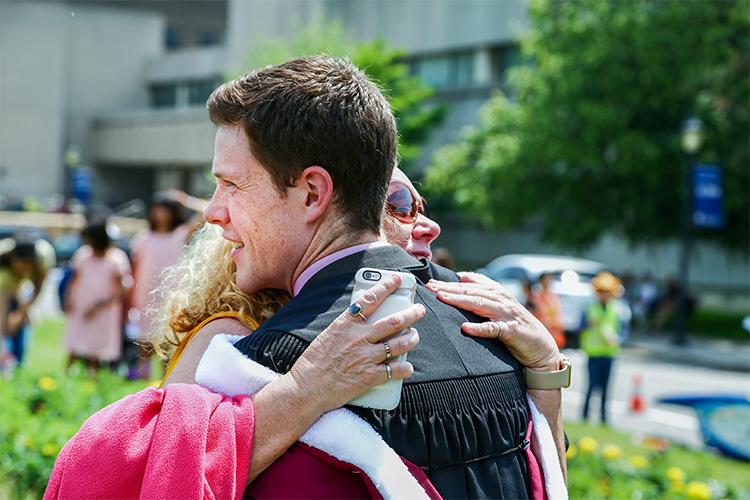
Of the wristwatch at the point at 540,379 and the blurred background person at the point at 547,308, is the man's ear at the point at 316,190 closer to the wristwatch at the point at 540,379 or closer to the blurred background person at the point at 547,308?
the wristwatch at the point at 540,379

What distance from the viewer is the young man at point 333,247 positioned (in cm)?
186

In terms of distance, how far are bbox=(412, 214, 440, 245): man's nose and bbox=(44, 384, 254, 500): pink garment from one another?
2.50ft

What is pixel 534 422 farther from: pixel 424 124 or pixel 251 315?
pixel 424 124

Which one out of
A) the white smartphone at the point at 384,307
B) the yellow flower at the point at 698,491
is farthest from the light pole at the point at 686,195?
the white smartphone at the point at 384,307

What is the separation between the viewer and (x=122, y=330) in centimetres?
956

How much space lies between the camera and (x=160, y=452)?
5.69ft

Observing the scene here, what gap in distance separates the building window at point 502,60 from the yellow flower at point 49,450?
1370 inches

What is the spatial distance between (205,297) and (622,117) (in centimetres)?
2439

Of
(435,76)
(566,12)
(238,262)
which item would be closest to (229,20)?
(435,76)

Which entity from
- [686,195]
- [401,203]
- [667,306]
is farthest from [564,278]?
[401,203]

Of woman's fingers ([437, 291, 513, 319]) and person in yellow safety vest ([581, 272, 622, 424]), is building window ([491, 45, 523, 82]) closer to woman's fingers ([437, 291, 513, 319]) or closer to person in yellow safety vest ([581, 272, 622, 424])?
person in yellow safety vest ([581, 272, 622, 424])

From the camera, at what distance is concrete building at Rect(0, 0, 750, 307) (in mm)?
45094

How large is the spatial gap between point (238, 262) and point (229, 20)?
162ft

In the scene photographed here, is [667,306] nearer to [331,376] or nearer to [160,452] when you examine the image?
[331,376]
